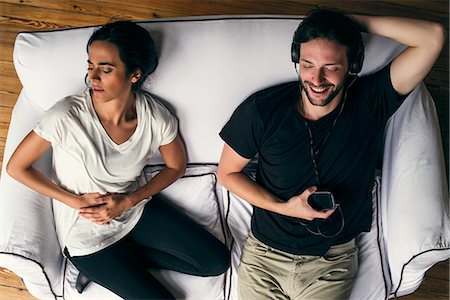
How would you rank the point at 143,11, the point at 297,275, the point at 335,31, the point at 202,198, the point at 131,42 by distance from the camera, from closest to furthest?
the point at 335,31, the point at 131,42, the point at 297,275, the point at 202,198, the point at 143,11

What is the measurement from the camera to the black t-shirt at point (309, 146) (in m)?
1.69

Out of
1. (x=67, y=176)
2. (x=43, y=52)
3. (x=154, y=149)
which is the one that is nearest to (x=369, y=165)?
(x=154, y=149)

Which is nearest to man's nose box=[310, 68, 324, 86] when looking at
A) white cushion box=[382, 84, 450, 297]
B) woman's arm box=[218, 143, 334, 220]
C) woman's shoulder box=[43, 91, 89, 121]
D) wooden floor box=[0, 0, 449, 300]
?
woman's arm box=[218, 143, 334, 220]

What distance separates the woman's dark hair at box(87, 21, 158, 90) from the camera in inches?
64.2

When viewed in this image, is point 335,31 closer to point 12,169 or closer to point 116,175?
point 116,175

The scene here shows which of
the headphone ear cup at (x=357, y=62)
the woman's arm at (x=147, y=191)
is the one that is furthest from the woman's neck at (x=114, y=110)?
the headphone ear cup at (x=357, y=62)

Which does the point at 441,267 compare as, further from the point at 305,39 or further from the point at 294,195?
the point at 305,39

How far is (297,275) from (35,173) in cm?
85

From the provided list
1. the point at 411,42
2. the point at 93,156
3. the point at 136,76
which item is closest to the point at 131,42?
the point at 136,76

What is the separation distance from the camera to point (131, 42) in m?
1.65

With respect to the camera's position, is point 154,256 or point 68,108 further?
point 154,256

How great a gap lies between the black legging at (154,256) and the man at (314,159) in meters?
0.13

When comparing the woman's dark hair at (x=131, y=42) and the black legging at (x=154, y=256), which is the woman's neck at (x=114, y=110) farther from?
the black legging at (x=154, y=256)

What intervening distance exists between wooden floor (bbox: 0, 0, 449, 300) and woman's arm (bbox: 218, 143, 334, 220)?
926mm
